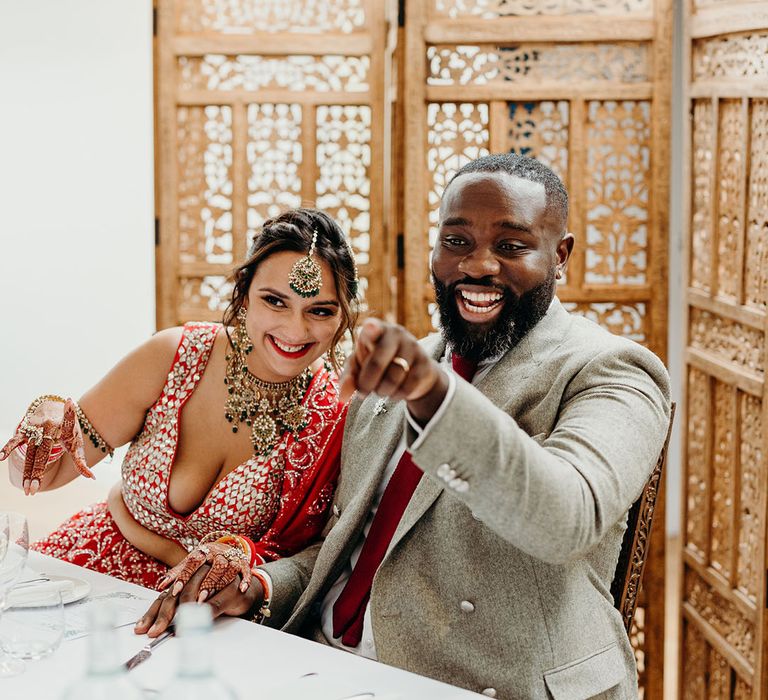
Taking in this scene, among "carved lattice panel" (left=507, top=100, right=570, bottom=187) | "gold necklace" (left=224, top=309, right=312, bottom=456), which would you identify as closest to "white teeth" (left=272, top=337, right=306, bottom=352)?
"gold necklace" (left=224, top=309, right=312, bottom=456)

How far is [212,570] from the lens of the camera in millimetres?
1873

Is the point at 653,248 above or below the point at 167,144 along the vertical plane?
below

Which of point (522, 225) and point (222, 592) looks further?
point (522, 225)

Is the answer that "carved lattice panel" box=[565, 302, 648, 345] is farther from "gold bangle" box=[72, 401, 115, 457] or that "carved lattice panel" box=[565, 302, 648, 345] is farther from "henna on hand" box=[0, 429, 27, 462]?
"henna on hand" box=[0, 429, 27, 462]

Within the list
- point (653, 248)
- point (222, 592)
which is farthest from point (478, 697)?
point (653, 248)

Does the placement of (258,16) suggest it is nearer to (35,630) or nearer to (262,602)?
(262,602)

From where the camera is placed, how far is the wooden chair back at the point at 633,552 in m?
1.99

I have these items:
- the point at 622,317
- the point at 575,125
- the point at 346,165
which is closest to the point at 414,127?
the point at 346,165

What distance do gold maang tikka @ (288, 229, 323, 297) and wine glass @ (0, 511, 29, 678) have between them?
0.83 meters

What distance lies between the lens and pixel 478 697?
151 cm

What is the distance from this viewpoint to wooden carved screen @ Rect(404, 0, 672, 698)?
3.51 m

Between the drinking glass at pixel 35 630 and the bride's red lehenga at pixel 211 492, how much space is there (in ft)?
1.93

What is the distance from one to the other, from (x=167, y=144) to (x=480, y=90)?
1.15 metres

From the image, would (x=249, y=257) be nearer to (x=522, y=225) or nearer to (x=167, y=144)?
(x=522, y=225)
